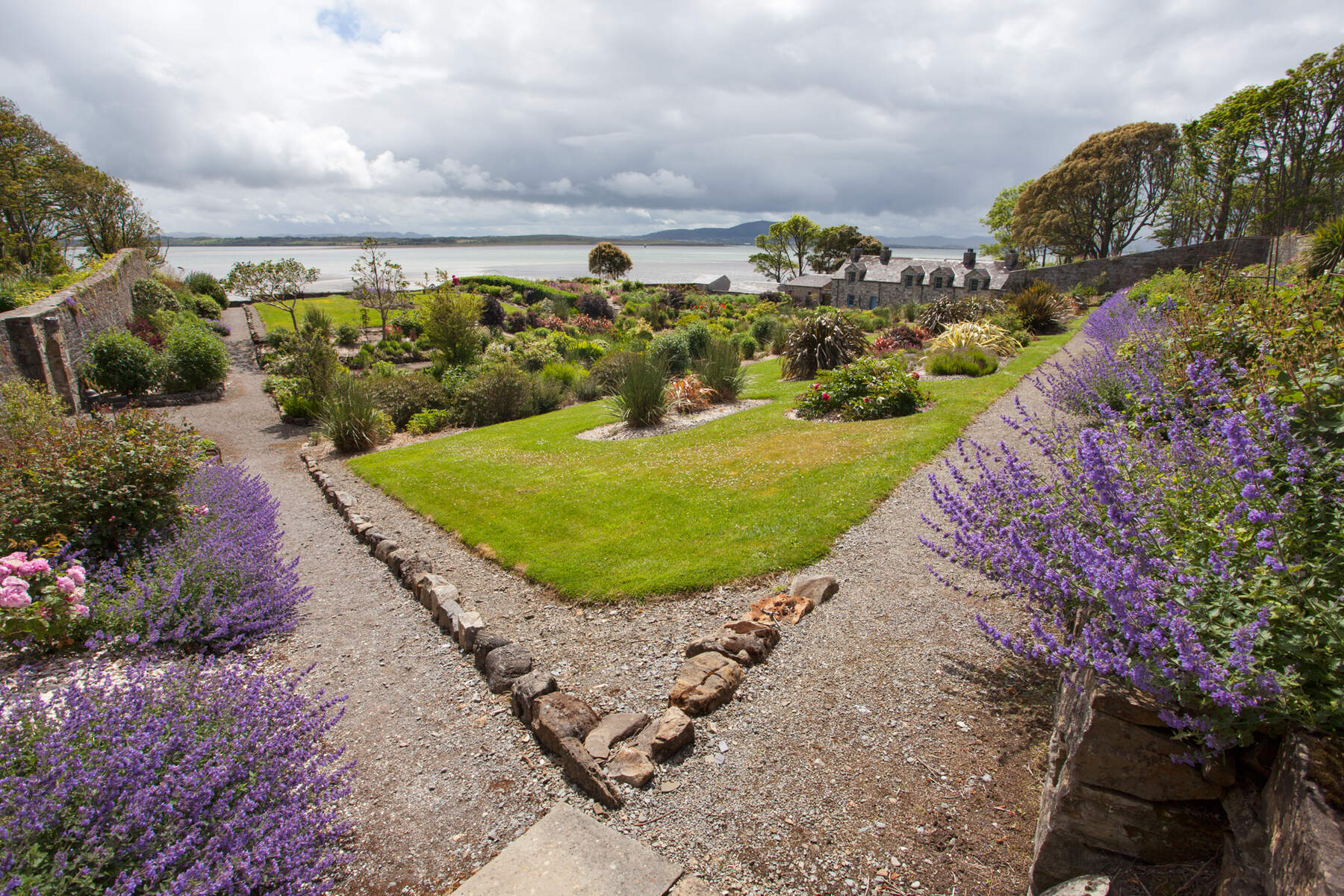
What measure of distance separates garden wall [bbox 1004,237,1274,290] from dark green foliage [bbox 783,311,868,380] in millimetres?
26041

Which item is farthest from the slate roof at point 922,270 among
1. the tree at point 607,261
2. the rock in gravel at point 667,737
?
the rock in gravel at point 667,737

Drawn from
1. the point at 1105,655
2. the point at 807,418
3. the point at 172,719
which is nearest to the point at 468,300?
the point at 807,418

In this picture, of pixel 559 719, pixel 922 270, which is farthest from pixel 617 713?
pixel 922 270

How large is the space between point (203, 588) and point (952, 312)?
25.1 meters

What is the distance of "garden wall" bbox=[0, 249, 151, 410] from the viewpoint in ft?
43.6

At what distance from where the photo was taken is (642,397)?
12.7 m

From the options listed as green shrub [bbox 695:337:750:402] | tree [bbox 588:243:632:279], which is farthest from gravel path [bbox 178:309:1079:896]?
tree [bbox 588:243:632:279]

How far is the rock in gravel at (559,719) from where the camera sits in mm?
3842

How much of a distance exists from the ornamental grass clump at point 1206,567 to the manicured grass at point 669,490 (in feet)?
10.2

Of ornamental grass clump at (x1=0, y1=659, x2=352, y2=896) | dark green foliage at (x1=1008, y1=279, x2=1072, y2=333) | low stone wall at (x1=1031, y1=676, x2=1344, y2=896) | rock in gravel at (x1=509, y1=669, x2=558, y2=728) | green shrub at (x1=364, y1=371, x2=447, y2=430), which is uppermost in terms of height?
dark green foliage at (x1=1008, y1=279, x2=1072, y2=333)

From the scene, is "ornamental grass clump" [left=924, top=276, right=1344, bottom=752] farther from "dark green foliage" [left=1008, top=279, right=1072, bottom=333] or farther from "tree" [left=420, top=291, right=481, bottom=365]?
"dark green foliage" [left=1008, top=279, right=1072, bottom=333]

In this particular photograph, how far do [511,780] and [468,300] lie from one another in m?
23.3

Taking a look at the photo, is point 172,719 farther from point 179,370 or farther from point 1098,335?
point 179,370

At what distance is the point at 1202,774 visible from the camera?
2.16 m
